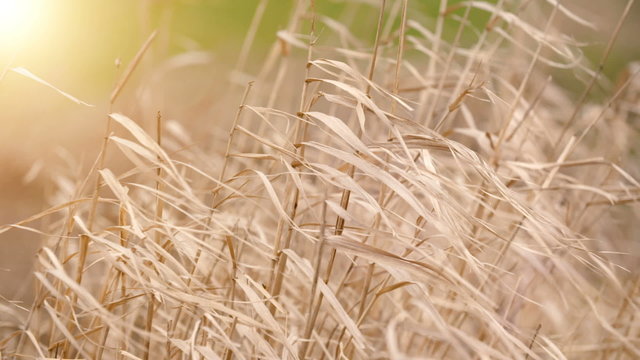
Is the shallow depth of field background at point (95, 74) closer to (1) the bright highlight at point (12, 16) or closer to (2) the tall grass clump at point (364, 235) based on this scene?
(1) the bright highlight at point (12, 16)

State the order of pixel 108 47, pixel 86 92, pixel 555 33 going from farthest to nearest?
pixel 108 47
pixel 86 92
pixel 555 33

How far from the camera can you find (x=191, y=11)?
5043 millimetres

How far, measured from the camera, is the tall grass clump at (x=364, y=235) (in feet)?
2.83

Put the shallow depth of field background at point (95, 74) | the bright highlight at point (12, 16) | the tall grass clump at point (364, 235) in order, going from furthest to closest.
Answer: the shallow depth of field background at point (95, 74), the bright highlight at point (12, 16), the tall grass clump at point (364, 235)

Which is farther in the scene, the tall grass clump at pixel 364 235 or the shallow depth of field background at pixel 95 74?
the shallow depth of field background at pixel 95 74

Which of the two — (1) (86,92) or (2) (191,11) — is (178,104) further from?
(2) (191,11)

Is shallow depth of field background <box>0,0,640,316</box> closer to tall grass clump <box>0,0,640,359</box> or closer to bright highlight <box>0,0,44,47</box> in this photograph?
bright highlight <box>0,0,44,47</box>

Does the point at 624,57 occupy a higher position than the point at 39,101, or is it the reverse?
the point at 624,57

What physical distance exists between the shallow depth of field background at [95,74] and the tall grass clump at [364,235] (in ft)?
0.62

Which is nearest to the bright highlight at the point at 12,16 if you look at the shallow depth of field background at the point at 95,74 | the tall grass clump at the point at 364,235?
the shallow depth of field background at the point at 95,74

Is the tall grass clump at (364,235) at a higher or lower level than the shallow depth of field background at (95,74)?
higher

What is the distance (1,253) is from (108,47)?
2072 mm

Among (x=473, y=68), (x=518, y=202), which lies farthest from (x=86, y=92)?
(x=518, y=202)

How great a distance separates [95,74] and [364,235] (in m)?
3.40
